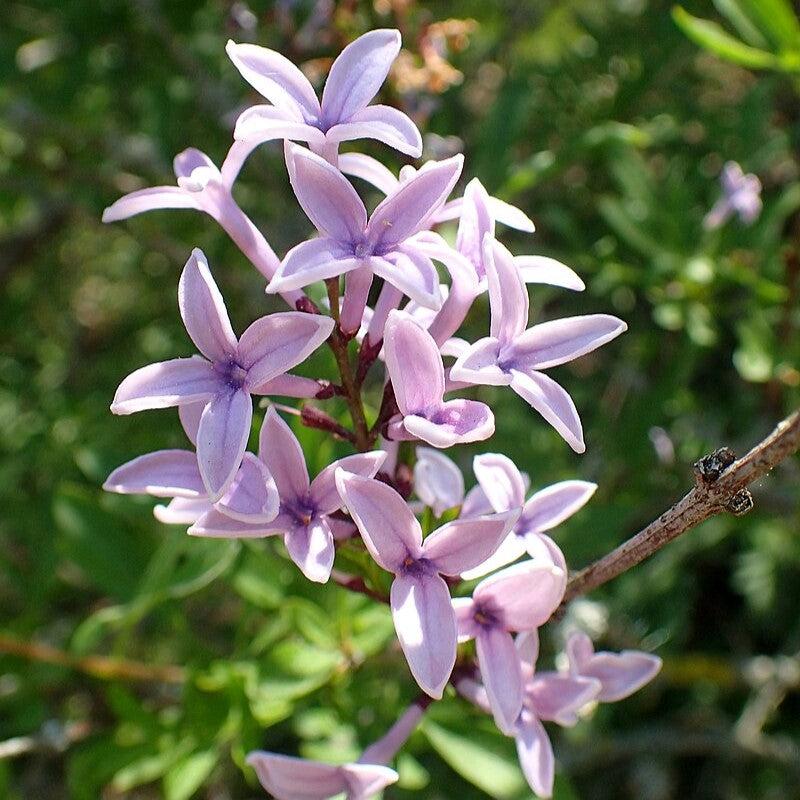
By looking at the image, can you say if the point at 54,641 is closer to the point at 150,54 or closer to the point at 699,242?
the point at 150,54

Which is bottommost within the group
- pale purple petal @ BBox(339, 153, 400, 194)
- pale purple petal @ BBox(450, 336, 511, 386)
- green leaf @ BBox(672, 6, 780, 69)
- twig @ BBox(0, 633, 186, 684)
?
twig @ BBox(0, 633, 186, 684)

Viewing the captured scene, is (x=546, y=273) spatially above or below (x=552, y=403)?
above

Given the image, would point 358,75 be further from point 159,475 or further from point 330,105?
point 159,475

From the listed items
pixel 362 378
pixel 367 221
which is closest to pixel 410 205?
pixel 367 221

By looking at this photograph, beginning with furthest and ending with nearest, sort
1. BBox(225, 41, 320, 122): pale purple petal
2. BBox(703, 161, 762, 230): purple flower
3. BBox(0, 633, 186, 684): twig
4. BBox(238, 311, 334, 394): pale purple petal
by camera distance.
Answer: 1. BBox(703, 161, 762, 230): purple flower
2. BBox(0, 633, 186, 684): twig
3. BBox(225, 41, 320, 122): pale purple petal
4. BBox(238, 311, 334, 394): pale purple petal

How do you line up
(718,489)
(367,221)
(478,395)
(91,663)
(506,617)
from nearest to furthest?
(718,489) < (367,221) < (506,617) < (91,663) < (478,395)

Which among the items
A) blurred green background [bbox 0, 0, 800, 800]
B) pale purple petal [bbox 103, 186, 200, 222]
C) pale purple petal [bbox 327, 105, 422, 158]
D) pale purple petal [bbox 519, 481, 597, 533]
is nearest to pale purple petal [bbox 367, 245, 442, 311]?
pale purple petal [bbox 327, 105, 422, 158]

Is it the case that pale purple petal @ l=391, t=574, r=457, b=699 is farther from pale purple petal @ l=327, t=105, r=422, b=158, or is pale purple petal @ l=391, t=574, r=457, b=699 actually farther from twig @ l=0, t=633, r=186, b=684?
twig @ l=0, t=633, r=186, b=684
